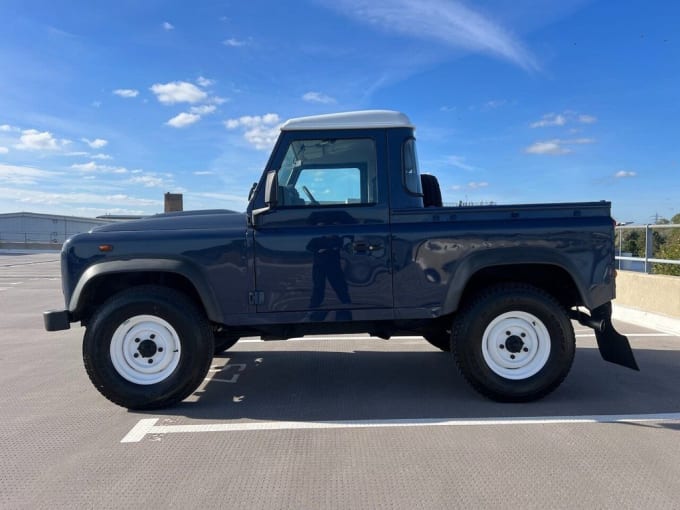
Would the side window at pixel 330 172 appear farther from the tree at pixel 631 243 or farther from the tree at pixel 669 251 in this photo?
the tree at pixel 631 243

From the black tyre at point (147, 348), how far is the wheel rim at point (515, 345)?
7.82ft

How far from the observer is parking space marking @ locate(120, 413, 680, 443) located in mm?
3592

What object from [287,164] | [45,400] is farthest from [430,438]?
[45,400]

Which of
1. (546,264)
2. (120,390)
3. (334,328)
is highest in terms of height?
(546,264)

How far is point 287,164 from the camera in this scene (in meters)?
4.09

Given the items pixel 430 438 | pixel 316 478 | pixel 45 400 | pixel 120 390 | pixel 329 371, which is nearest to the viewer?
pixel 316 478

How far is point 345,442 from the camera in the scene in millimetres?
3336

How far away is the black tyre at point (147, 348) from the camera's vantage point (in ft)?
12.9

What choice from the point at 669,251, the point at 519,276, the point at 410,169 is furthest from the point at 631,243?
the point at 410,169

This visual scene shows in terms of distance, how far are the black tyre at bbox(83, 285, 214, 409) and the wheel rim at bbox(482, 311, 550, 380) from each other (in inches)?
93.8

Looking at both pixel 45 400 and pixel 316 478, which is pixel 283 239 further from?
pixel 45 400

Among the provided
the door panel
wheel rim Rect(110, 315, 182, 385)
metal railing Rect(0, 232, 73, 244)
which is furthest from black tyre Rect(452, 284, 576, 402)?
metal railing Rect(0, 232, 73, 244)

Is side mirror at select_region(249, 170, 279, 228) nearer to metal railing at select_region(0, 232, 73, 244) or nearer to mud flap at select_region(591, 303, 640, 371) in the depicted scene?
mud flap at select_region(591, 303, 640, 371)

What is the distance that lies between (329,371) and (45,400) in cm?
262
